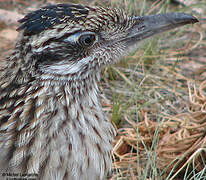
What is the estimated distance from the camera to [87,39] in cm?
286

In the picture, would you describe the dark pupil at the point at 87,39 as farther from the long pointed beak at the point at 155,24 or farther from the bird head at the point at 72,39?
the long pointed beak at the point at 155,24

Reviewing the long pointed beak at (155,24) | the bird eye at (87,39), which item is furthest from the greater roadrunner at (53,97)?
the long pointed beak at (155,24)

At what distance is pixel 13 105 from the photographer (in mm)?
2803

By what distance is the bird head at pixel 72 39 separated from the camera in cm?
271

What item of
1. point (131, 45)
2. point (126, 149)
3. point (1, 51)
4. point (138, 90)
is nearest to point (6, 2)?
point (1, 51)

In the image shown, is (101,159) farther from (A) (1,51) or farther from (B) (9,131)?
(A) (1,51)

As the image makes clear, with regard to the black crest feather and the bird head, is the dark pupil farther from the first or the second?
the black crest feather

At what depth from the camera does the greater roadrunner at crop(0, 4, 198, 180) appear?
8.91 ft

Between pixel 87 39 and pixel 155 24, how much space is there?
2.15 ft

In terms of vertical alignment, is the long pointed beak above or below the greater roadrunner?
above

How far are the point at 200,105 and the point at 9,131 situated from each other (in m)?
2.51

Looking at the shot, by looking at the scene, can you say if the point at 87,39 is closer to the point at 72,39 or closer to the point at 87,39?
the point at 87,39

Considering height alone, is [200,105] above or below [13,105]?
above

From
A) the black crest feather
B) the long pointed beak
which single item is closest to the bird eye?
the black crest feather
